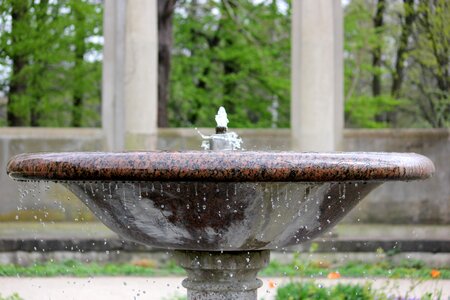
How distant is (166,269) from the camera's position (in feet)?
51.8

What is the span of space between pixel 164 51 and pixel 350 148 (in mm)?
6259

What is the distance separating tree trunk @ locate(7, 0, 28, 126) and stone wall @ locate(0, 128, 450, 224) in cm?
575

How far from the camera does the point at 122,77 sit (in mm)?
17594

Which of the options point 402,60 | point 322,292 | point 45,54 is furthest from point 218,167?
point 402,60

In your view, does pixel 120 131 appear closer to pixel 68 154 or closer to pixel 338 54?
pixel 338 54

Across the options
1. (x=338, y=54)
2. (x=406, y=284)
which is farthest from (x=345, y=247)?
(x=338, y=54)

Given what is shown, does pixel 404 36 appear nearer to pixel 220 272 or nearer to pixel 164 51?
pixel 164 51

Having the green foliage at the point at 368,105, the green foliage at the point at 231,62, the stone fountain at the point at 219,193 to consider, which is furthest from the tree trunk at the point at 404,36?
the stone fountain at the point at 219,193

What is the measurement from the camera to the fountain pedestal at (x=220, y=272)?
261 inches

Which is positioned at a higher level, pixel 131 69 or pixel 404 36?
pixel 404 36

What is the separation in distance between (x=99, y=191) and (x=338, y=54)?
1263 cm

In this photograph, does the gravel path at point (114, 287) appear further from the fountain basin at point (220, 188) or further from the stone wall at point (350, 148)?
the fountain basin at point (220, 188)

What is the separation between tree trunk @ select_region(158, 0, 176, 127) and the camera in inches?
885

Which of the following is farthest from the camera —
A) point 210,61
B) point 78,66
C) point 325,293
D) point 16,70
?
point 210,61
